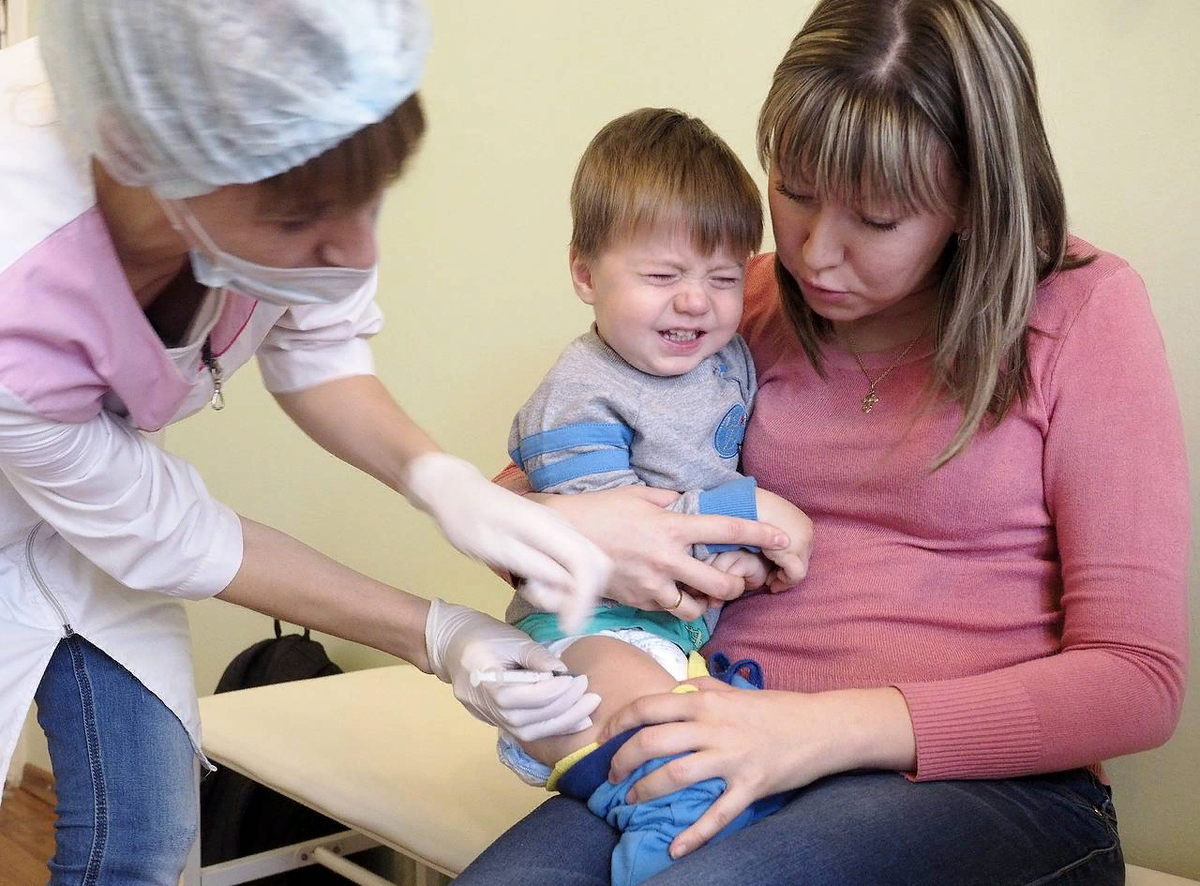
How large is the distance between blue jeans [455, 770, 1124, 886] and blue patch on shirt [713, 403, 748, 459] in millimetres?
384

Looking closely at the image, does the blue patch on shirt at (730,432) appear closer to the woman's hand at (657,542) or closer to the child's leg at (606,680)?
the woman's hand at (657,542)

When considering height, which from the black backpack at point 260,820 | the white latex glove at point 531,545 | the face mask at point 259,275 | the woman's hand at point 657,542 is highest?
the face mask at point 259,275

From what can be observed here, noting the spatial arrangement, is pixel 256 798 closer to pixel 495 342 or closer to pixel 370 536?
pixel 370 536

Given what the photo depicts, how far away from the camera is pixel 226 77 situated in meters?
0.84

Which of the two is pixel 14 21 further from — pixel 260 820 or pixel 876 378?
pixel 876 378

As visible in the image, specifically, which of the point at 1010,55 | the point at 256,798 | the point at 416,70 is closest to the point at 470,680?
the point at 416,70

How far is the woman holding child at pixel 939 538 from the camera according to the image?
1.04 metres

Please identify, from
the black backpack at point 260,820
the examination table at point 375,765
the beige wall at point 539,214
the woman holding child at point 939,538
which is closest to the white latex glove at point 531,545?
the woman holding child at point 939,538

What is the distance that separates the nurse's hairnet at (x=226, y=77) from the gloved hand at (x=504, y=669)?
50 centimetres

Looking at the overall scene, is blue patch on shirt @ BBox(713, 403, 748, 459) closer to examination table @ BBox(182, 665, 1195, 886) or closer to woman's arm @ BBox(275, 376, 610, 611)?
woman's arm @ BBox(275, 376, 610, 611)

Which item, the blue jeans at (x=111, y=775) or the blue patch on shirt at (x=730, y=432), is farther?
the blue patch on shirt at (x=730, y=432)

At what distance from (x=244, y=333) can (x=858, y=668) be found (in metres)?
0.69

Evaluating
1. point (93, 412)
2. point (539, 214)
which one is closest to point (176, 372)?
point (93, 412)

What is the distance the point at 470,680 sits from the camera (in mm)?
1148
